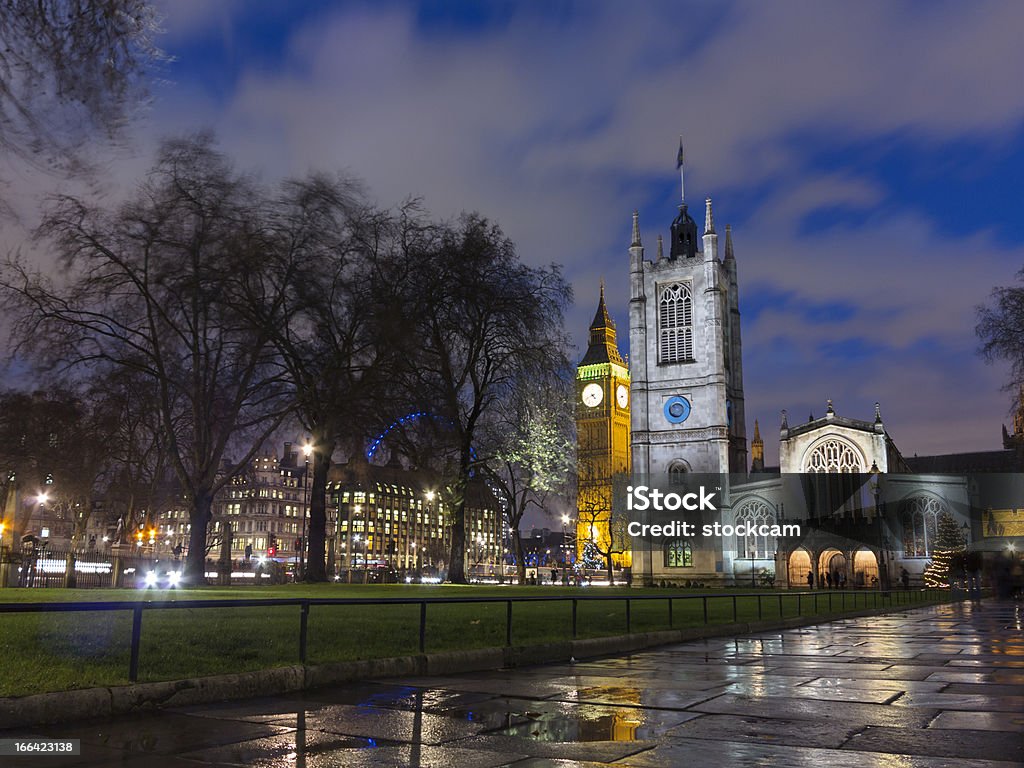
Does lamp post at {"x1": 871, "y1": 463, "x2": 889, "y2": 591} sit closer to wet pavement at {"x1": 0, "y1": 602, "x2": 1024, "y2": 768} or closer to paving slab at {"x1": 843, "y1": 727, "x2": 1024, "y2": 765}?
wet pavement at {"x1": 0, "y1": 602, "x2": 1024, "y2": 768}

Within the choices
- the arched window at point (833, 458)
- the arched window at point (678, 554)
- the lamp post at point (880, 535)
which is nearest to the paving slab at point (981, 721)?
the lamp post at point (880, 535)

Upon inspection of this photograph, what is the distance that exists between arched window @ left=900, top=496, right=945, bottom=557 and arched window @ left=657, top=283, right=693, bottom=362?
27577mm

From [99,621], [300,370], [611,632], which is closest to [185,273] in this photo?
[300,370]

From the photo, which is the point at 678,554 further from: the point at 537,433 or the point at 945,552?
the point at 537,433

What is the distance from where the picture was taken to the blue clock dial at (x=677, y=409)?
92125 millimetres

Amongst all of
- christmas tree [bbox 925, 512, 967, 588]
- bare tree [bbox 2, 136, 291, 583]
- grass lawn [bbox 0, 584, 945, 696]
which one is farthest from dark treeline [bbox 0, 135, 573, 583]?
christmas tree [bbox 925, 512, 967, 588]

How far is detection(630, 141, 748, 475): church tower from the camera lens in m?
90.6

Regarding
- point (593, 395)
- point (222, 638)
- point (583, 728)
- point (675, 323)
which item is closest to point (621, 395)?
point (593, 395)

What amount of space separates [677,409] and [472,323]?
6290cm

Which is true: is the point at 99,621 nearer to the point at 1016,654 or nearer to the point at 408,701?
the point at 408,701

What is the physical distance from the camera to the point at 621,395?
588 feet

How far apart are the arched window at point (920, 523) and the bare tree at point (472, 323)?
53354 millimetres

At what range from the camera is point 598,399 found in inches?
6737

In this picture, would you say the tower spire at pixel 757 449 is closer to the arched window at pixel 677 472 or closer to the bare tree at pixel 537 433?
the arched window at pixel 677 472
